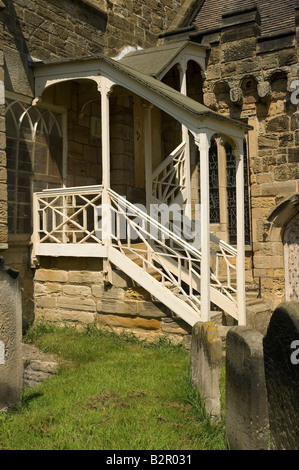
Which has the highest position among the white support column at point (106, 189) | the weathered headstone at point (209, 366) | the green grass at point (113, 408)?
the white support column at point (106, 189)

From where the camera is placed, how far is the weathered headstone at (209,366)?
479cm

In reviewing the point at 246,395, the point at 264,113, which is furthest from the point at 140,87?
the point at 246,395

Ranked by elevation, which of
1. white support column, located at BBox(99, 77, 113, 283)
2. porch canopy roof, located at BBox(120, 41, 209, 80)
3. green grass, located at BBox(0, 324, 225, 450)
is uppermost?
porch canopy roof, located at BBox(120, 41, 209, 80)

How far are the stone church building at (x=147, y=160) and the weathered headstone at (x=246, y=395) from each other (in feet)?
11.9

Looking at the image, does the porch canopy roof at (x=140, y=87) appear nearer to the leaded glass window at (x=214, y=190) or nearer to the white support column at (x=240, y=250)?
the white support column at (x=240, y=250)

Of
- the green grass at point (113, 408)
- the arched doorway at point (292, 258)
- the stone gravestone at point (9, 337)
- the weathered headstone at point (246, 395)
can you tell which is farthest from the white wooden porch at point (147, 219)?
the weathered headstone at point (246, 395)

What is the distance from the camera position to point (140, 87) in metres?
8.37

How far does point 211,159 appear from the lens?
1192cm

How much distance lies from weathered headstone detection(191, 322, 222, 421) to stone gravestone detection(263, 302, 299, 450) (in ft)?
3.64

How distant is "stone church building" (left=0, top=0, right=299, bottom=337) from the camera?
836 cm

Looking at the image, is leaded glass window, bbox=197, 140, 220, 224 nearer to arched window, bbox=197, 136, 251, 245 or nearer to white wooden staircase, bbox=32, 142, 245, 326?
arched window, bbox=197, 136, 251, 245

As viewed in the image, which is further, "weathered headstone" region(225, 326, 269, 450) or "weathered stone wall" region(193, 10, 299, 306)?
"weathered stone wall" region(193, 10, 299, 306)

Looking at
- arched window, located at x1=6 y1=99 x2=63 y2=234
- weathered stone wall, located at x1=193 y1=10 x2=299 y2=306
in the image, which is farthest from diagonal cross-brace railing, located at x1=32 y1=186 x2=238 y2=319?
weathered stone wall, located at x1=193 y1=10 x2=299 y2=306
